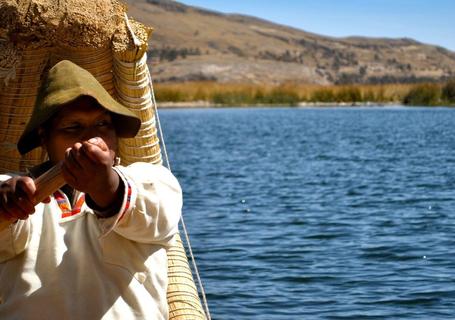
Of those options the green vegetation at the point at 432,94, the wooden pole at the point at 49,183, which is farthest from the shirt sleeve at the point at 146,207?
the green vegetation at the point at 432,94

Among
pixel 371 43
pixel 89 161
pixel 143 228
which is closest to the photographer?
pixel 89 161

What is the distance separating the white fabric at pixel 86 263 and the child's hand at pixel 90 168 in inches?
7.9

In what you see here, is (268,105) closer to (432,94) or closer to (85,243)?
(432,94)

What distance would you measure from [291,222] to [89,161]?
24.8 feet

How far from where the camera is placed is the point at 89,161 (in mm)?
2002

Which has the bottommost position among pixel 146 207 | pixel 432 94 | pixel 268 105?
pixel 268 105

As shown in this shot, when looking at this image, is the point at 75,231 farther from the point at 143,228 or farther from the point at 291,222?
the point at 291,222

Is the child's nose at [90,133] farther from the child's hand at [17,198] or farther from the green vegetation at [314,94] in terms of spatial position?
the green vegetation at [314,94]

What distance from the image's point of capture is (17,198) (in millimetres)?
2080

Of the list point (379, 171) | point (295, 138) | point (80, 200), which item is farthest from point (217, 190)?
point (295, 138)

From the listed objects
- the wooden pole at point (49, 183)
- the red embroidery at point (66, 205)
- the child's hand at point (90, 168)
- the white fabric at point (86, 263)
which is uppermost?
the child's hand at point (90, 168)

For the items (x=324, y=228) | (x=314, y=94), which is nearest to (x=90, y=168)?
(x=324, y=228)

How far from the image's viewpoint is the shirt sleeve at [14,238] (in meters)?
2.27

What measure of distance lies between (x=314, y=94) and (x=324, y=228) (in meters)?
34.3
